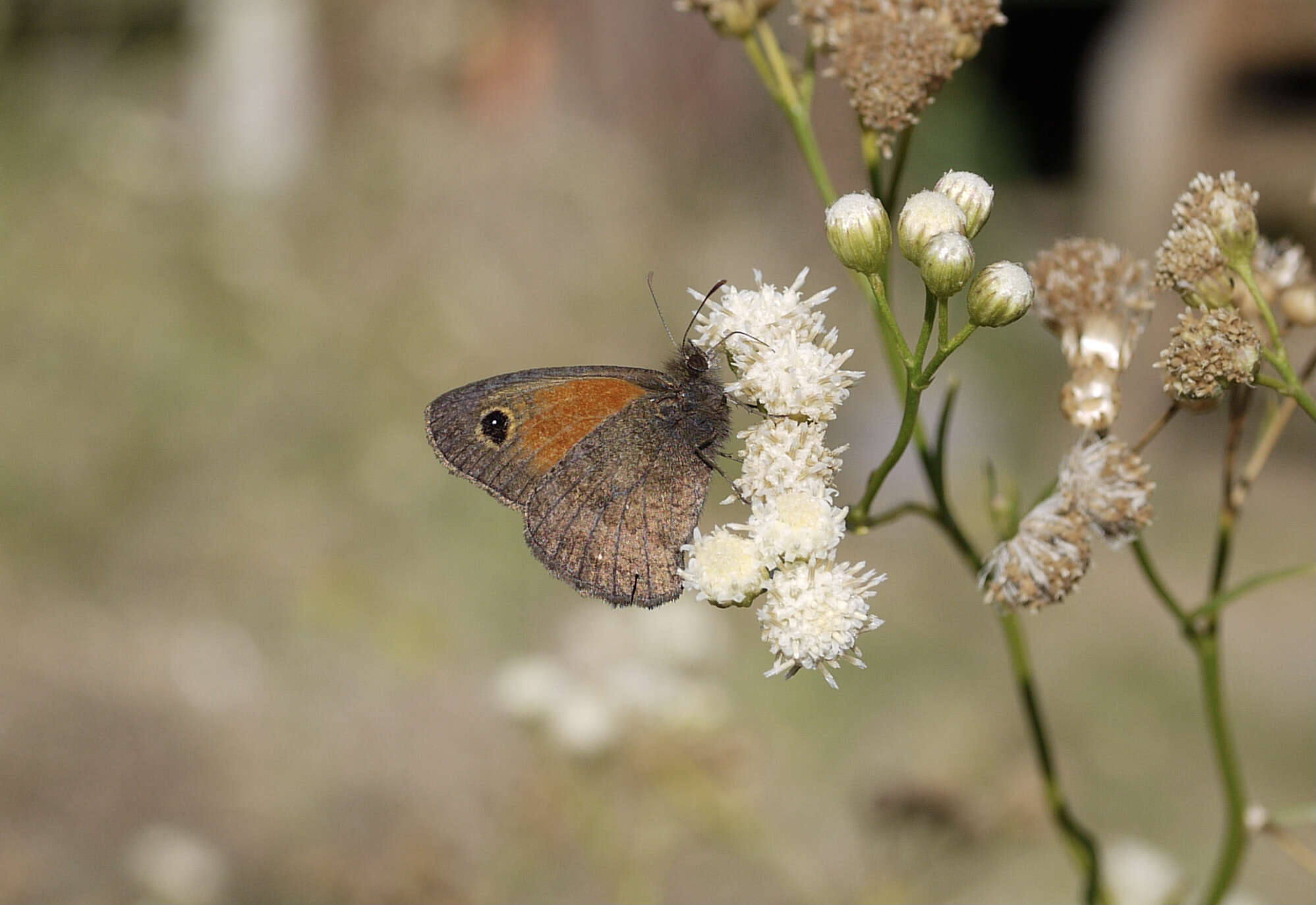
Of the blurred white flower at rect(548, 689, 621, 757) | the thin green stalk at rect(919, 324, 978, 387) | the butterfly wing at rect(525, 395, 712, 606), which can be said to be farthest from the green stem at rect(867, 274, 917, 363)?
the blurred white flower at rect(548, 689, 621, 757)

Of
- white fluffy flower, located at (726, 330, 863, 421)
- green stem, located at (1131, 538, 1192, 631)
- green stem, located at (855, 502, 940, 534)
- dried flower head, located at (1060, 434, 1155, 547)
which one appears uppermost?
white fluffy flower, located at (726, 330, 863, 421)

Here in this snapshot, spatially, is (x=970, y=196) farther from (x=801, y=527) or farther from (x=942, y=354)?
(x=801, y=527)

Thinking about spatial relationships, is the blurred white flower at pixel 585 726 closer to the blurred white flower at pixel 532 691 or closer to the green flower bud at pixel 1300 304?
the blurred white flower at pixel 532 691

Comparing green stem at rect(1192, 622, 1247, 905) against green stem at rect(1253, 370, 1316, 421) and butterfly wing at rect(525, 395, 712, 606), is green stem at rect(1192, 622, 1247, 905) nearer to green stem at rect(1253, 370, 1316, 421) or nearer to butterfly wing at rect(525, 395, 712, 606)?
green stem at rect(1253, 370, 1316, 421)

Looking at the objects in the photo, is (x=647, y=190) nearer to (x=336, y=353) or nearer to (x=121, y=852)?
(x=336, y=353)

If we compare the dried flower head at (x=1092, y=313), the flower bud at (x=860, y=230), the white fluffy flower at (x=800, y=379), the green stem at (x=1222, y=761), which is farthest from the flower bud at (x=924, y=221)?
the green stem at (x=1222, y=761)
